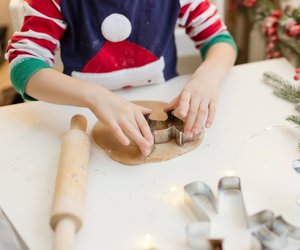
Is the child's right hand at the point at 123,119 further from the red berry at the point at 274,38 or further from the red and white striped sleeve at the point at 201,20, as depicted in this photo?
the red berry at the point at 274,38

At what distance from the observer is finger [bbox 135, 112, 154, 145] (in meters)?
0.66

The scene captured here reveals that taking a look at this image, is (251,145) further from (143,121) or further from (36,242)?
(36,242)

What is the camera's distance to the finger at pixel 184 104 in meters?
0.70

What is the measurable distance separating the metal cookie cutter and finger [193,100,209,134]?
0.05 feet

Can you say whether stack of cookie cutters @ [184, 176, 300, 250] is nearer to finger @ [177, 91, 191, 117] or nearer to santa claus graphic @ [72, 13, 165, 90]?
finger @ [177, 91, 191, 117]

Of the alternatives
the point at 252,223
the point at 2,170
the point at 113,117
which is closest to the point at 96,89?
the point at 113,117

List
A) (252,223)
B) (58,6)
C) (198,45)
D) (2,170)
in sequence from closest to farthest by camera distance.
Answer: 1. (252,223)
2. (2,170)
3. (58,6)
4. (198,45)

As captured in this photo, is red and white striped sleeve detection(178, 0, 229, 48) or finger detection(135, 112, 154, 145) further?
red and white striped sleeve detection(178, 0, 229, 48)

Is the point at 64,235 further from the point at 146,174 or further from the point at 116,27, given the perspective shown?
the point at 116,27

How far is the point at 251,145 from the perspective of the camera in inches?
27.2

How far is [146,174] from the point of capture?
2.10ft

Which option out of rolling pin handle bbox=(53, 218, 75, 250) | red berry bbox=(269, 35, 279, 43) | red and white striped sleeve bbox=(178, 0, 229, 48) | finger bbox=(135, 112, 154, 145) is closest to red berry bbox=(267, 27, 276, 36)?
red berry bbox=(269, 35, 279, 43)

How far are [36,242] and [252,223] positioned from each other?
0.24 metres

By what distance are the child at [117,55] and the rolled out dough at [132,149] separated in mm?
19
